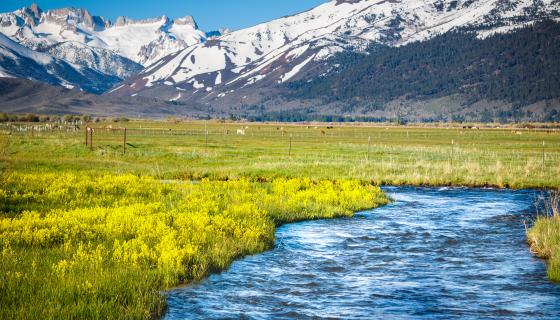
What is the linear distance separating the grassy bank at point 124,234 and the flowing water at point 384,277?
2.94 feet

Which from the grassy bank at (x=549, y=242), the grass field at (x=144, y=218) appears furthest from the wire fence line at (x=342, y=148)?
the grassy bank at (x=549, y=242)

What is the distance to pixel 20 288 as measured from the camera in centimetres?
1325

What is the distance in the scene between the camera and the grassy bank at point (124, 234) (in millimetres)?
13219

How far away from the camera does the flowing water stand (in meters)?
14.2

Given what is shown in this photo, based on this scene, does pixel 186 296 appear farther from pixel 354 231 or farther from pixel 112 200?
pixel 112 200

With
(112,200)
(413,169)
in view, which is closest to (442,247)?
(112,200)

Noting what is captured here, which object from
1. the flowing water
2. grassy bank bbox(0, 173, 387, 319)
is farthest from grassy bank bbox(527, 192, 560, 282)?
grassy bank bbox(0, 173, 387, 319)

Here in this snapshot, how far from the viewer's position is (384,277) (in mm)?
17203

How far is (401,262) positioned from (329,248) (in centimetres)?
277

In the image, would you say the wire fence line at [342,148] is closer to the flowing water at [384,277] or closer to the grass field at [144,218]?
the grass field at [144,218]

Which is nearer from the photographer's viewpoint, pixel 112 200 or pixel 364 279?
pixel 364 279

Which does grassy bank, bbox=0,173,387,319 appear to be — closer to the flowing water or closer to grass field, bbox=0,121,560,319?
grass field, bbox=0,121,560,319

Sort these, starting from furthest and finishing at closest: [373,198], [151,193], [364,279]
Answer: [373,198] → [151,193] → [364,279]

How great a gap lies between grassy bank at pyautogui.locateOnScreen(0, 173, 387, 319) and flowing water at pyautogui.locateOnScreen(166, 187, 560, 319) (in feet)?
2.94
